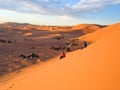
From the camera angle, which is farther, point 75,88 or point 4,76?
point 4,76

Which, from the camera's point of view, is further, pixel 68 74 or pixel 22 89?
pixel 22 89

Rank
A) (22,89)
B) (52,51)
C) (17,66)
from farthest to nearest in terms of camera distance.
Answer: (52,51) → (17,66) → (22,89)

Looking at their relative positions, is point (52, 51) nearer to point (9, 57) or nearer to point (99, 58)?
point (9, 57)

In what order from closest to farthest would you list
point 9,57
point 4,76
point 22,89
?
A: 1. point 22,89
2. point 4,76
3. point 9,57

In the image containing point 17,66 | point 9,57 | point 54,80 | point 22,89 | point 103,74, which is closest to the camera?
point 103,74

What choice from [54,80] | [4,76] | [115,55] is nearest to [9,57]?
[4,76]

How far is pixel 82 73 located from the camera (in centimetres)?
657

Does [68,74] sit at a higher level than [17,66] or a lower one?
higher

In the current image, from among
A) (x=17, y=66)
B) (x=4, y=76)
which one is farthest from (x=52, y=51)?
(x=4, y=76)

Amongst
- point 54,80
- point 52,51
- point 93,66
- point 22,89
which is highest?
point 93,66

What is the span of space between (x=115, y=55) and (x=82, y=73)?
2.99ft

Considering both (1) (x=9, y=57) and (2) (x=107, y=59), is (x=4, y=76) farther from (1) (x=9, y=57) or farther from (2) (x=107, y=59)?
(2) (x=107, y=59)

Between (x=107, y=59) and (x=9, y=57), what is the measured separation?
17.7 m

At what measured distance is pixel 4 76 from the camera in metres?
16.5
